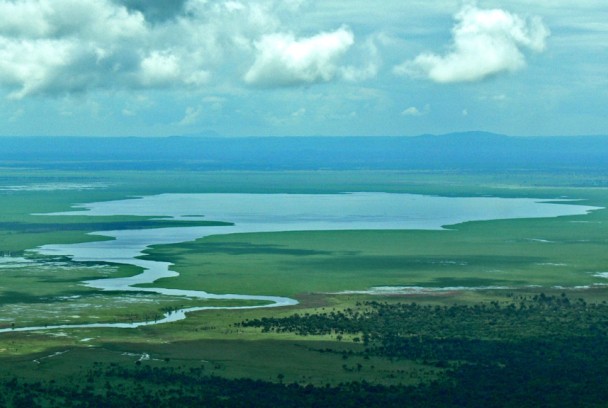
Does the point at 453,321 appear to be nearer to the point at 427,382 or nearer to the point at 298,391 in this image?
the point at 427,382

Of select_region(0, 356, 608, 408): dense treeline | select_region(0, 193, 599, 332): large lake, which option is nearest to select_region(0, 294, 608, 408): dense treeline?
select_region(0, 356, 608, 408): dense treeline

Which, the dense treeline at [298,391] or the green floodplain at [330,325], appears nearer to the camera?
the dense treeline at [298,391]

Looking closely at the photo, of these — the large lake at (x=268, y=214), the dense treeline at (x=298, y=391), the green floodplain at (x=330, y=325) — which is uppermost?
the large lake at (x=268, y=214)

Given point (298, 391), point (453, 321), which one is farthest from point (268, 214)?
point (298, 391)

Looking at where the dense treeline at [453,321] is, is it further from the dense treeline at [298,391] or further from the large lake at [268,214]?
the dense treeline at [298,391]

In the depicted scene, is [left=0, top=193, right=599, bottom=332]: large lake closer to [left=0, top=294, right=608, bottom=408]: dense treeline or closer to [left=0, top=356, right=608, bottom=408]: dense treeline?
[left=0, top=294, right=608, bottom=408]: dense treeline

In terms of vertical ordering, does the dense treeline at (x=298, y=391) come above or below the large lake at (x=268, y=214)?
below

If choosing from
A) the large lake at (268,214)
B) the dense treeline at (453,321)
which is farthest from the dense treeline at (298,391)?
the large lake at (268,214)
